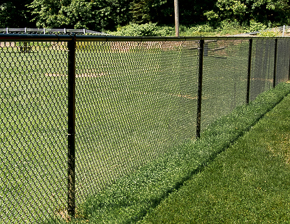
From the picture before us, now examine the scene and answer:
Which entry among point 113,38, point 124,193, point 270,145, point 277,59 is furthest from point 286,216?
point 277,59

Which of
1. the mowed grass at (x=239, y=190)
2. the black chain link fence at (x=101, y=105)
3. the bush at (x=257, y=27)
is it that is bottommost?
the mowed grass at (x=239, y=190)

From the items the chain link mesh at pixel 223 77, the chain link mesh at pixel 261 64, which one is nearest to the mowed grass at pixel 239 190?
the chain link mesh at pixel 223 77

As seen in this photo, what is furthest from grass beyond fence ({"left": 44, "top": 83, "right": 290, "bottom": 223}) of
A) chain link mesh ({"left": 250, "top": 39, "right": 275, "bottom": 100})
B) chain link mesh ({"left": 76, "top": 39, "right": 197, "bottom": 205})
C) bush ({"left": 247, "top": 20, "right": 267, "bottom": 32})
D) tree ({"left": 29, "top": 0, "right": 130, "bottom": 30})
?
tree ({"left": 29, "top": 0, "right": 130, "bottom": 30})

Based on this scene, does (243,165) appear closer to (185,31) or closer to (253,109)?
(253,109)

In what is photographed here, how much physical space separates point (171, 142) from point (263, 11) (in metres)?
34.2

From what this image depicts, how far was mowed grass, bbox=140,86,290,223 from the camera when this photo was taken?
344cm

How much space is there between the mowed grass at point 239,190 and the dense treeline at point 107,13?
33.8 metres

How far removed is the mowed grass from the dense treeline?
1329 inches

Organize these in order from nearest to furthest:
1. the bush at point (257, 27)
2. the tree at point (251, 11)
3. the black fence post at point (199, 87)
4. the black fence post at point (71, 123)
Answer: the black fence post at point (71, 123), the black fence post at point (199, 87), the bush at point (257, 27), the tree at point (251, 11)

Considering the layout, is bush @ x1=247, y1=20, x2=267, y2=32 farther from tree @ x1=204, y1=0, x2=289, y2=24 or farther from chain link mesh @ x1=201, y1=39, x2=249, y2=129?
chain link mesh @ x1=201, y1=39, x2=249, y2=129

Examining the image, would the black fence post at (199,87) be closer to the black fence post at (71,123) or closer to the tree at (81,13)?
the black fence post at (71,123)

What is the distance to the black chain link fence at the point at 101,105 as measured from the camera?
3.18 m

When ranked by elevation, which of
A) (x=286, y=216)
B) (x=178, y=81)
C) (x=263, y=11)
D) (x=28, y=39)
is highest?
(x=263, y=11)

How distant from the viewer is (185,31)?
3588 cm
